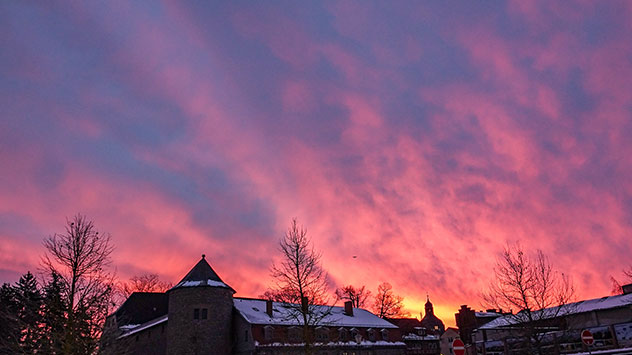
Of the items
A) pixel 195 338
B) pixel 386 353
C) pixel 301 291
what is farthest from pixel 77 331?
pixel 386 353

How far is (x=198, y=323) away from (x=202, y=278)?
536 centimetres

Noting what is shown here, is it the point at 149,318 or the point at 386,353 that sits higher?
the point at 149,318

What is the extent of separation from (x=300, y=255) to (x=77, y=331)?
567 inches

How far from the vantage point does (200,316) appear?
171 ft

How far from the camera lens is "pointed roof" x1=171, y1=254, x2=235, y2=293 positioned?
2116 inches

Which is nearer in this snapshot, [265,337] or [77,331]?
[77,331]

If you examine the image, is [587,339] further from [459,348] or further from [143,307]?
[143,307]

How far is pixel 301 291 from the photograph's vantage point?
2973 cm

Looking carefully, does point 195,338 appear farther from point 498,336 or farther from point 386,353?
point 498,336

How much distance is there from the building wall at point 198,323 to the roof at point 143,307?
19241 mm

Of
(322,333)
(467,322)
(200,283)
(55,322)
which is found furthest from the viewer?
(467,322)

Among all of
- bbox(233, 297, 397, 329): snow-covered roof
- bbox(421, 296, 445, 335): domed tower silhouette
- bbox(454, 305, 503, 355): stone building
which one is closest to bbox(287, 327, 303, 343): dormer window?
bbox(233, 297, 397, 329): snow-covered roof

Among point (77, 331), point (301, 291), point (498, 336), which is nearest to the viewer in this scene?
point (77, 331)

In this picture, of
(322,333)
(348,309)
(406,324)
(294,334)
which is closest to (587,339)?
(294,334)
